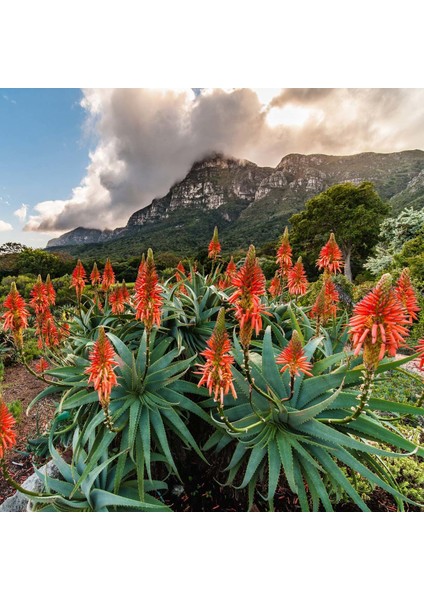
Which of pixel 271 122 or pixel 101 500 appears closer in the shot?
pixel 101 500

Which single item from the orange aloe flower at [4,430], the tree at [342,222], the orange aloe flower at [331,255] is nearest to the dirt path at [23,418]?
the orange aloe flower at [4,430]

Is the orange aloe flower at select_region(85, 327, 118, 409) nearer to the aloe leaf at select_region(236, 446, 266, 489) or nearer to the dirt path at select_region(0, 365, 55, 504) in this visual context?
the aloe leaf at select_region(236, 446, 266, 489)

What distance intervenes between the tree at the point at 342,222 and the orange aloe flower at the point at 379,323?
8425 millimetres

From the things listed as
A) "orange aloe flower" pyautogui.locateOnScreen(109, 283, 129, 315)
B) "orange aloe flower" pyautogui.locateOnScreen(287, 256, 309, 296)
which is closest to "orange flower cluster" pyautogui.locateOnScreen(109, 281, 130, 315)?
"orange aloe flower" pyautogui.locateOnScreen(109, 283, 129, 315)

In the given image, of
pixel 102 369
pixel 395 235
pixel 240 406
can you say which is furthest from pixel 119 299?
pixel 395 235

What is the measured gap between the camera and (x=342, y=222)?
33.6 ft

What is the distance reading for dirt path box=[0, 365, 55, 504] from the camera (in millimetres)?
2191

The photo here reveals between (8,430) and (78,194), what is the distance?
13.5 feet

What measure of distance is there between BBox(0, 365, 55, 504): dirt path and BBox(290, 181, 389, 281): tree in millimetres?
7744

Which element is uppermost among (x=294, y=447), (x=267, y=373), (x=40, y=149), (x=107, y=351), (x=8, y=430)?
(x=40, y=149)

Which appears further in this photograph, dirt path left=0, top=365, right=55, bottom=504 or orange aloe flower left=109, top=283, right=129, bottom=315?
orange aloe flower left=109, top=283, right=129, bottom=315

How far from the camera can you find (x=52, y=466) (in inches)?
76.5

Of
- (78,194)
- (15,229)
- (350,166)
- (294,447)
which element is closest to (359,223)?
(350,166)
